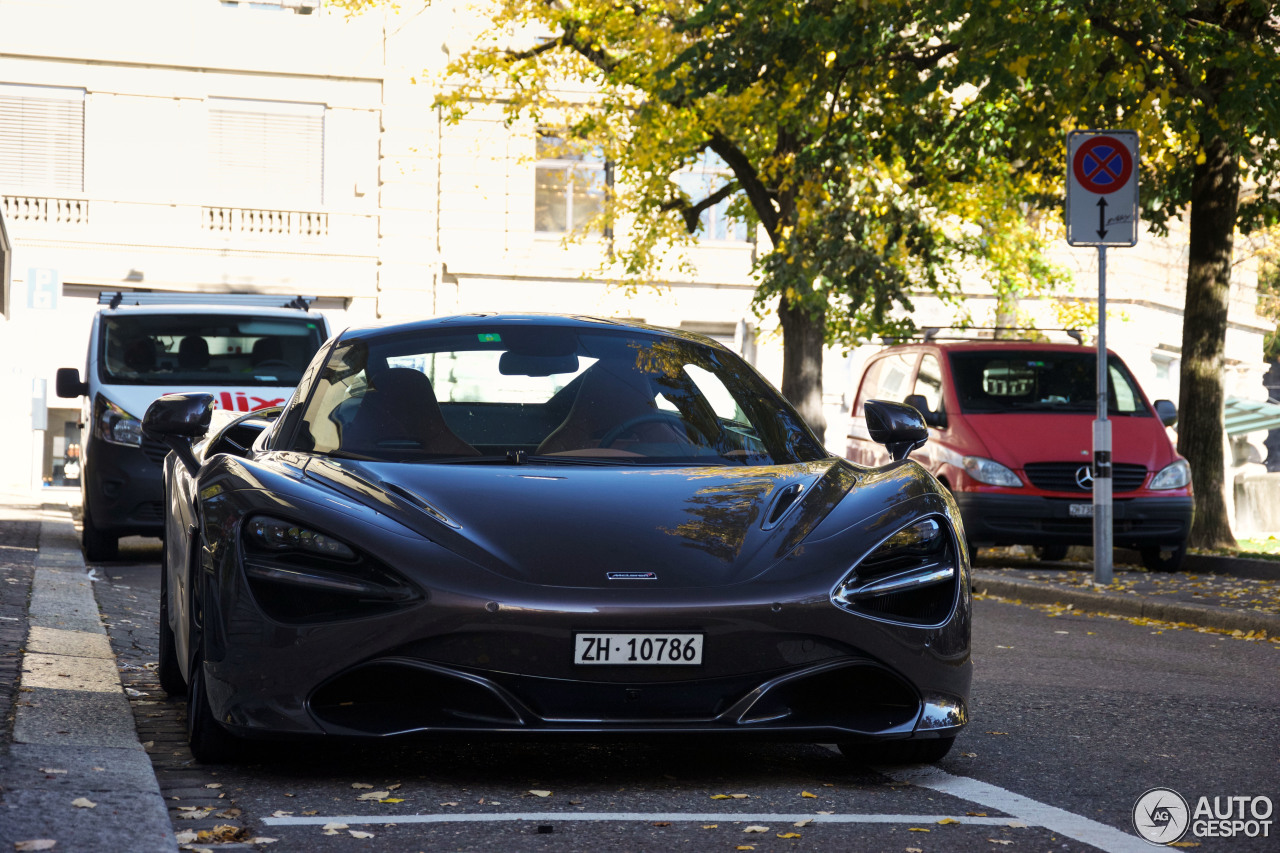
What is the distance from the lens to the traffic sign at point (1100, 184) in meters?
12.4

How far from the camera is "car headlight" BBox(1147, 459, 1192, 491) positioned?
14.3 metres

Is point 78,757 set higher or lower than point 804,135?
lower

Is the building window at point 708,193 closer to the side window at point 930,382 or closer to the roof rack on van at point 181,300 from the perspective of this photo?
the side window at point 930,382

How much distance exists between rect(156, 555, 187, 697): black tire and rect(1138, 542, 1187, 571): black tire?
9950 millimetres

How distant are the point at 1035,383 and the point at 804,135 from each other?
18.2ft

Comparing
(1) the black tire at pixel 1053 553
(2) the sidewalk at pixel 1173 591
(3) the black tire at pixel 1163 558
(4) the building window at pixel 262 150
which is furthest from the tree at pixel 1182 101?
(4) the building window at pixel 262 150

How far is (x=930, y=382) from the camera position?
50.9 feet

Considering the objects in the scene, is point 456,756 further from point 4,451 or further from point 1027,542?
point 4,451

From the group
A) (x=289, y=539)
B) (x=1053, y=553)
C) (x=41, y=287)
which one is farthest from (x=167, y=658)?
(x=41, y=287)

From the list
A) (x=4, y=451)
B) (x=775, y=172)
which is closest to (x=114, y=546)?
(x=775, y=172)

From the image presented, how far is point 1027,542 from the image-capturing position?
14344mm

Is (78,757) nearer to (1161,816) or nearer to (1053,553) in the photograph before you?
(1161,816)

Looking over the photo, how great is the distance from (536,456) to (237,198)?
90.0 ft

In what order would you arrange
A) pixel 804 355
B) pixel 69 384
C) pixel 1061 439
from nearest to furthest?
1. pixel 69 384
2. pixel 1061 439
3. pixel 804 355
